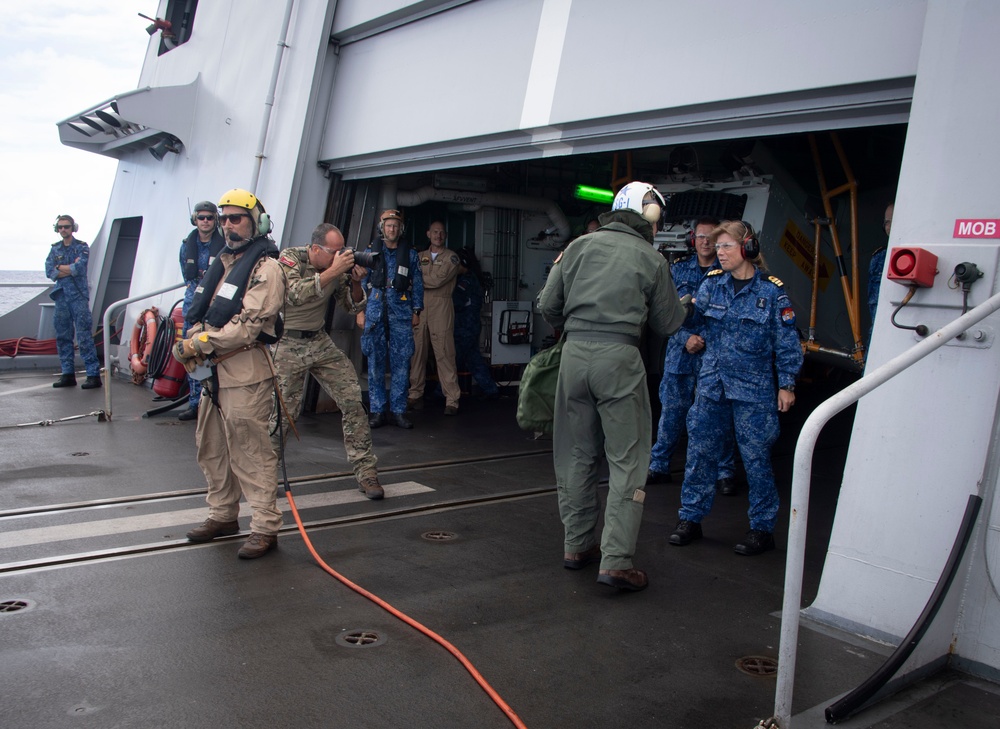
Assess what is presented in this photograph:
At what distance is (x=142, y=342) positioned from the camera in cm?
1054

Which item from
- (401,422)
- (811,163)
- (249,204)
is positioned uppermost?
(811,163)

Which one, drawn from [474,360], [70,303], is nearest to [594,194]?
[474,360]

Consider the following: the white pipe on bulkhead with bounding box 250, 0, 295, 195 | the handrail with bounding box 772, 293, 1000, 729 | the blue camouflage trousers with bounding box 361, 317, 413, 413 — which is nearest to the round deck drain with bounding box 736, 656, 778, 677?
the handrail with bounding box 772, 293, 1000, 729

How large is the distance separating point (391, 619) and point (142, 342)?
25.9ft

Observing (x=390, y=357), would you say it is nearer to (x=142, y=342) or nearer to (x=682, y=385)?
(x=682, y=385)

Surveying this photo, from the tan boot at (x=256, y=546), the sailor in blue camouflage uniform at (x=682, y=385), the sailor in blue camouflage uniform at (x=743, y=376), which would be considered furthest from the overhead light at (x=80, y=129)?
the sailor in blue camouflage uniform at (x=743, y=376)

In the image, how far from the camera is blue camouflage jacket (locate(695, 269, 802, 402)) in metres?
4.75

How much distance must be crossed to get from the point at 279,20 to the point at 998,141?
8.30 metres

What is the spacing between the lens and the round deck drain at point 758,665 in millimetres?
3414

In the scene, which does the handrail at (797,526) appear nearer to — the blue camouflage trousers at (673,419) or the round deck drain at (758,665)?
the round deck drain at (758,665)

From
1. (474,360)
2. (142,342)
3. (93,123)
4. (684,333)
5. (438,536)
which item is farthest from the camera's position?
(93,123)

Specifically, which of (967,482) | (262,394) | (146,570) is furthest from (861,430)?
(146,570)

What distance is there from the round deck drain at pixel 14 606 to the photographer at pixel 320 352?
2.00m

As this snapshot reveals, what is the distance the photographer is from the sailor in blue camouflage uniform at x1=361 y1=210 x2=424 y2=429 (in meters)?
2.39
